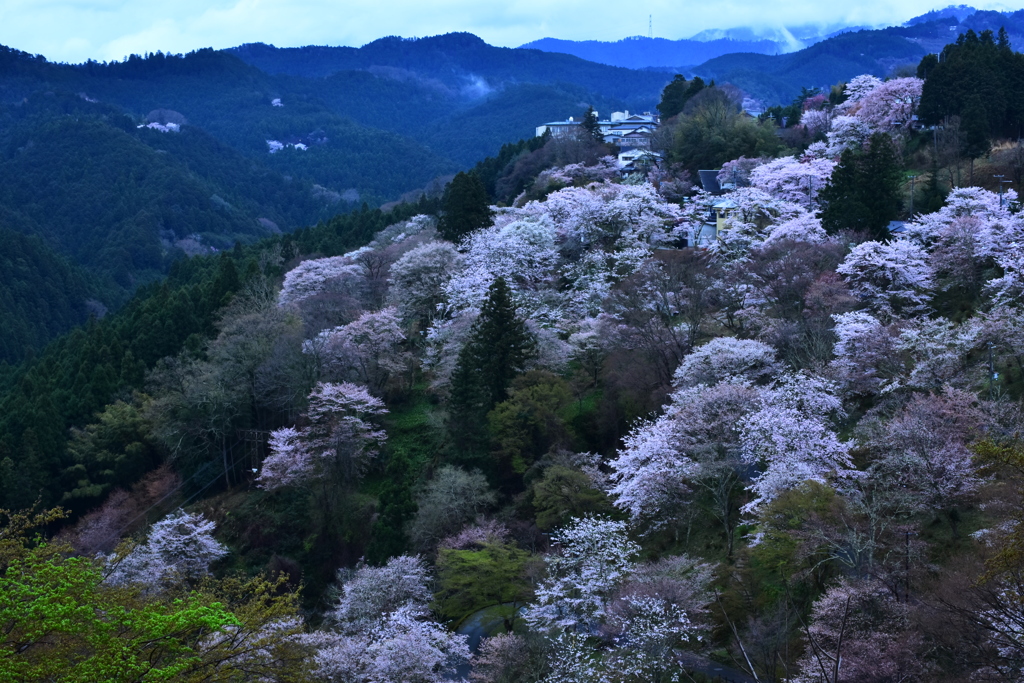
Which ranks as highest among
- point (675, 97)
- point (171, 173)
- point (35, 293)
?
point (675, 97)

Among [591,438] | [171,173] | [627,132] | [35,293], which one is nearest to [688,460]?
[591,438]

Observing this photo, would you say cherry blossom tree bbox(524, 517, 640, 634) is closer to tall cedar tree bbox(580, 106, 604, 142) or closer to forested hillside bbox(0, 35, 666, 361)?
tall cedar tree bbox(580, 106, 604, 142)

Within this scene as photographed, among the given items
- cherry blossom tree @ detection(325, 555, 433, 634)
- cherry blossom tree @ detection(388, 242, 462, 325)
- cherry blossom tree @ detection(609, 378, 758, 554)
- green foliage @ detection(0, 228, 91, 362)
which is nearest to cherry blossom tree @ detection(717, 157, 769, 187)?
cherry blossom tree @ detection(388, 242, 462, 325)

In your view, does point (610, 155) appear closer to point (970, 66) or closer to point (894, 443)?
point (970, 66)

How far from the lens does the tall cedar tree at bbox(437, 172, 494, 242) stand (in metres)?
47.5

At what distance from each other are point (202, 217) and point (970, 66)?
103725mm

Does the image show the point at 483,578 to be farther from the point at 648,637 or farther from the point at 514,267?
the point at 514,267

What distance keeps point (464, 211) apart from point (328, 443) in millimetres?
18376

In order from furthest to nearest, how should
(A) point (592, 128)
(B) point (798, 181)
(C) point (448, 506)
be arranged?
(A) point (592, 128)
(B) point (798, 181)
(C) point (448, 506)

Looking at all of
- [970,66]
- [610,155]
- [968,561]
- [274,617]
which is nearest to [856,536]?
[968,561]

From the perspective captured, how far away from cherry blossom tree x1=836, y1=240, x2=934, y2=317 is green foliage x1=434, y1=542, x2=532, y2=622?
1454 centimetres

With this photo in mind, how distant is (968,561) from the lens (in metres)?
14.5

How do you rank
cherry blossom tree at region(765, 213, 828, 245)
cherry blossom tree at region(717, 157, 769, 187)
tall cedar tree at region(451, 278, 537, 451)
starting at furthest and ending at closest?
cherry blossom tree at region(717, 157, 769, 187)
cherry blossom tree at region(765, 213, 828, 245)
tall cedar tree at region(451, 278, 537, 451)

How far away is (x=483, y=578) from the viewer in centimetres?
2280
